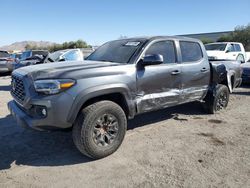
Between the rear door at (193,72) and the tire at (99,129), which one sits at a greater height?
the rear door at (193,72)

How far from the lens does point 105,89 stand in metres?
3.98

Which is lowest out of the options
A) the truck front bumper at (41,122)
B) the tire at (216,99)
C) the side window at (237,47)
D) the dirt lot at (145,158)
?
the dirt lot at (145,158)

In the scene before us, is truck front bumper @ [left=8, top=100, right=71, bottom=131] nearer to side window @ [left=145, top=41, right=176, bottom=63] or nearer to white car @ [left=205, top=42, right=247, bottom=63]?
side window @ [left=145, top=41, right=176, bottom=63]

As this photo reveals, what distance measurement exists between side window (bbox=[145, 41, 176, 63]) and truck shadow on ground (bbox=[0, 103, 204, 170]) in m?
1.51

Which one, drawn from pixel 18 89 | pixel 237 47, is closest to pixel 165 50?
pixel 18 89

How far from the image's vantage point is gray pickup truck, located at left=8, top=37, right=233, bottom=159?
367 centimetres

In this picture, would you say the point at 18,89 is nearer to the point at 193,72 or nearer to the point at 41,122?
the point at 41,122

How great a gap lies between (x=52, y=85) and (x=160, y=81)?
2.01m

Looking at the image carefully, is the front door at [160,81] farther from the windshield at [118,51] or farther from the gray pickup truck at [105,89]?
the windshield at [118,51]

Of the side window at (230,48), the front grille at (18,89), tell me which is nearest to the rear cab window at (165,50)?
the front grille at (18,89)

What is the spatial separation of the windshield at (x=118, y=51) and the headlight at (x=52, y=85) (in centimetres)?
130

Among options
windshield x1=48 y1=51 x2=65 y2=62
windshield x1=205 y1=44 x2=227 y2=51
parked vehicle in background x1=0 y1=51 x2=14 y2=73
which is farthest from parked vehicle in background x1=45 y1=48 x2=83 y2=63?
windshield x1=205 y1=44 x2=227 y2=51

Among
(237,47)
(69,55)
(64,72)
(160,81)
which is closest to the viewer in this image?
(64,72)

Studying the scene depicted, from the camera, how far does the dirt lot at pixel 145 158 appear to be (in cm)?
343
